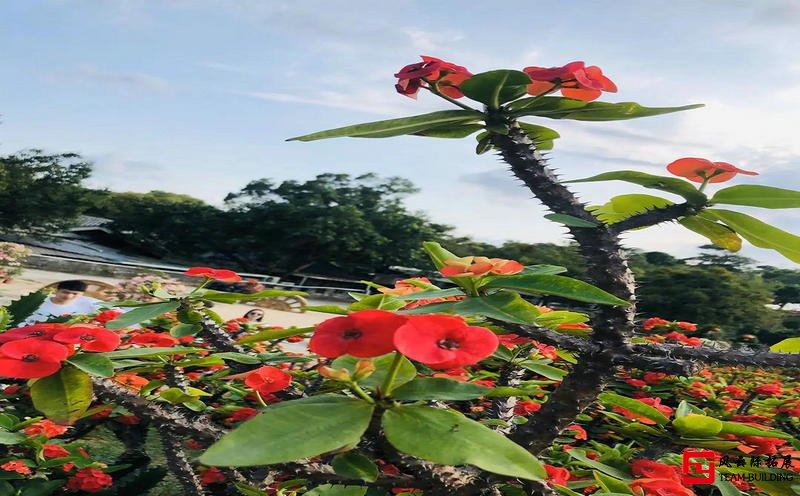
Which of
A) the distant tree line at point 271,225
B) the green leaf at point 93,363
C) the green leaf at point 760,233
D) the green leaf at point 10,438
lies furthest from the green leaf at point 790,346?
the distant tree line at point 271,225

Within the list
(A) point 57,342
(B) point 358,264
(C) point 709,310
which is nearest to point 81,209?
(B) point 358,264

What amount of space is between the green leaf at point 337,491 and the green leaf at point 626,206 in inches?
30.5

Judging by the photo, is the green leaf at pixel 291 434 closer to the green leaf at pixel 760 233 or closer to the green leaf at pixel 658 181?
the green leaf at pixel 658 181

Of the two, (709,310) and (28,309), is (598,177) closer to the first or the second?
(28,309)

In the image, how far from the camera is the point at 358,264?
25469 mm

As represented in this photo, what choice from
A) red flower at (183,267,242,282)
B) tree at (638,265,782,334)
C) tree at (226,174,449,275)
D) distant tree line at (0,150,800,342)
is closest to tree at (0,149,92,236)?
distant tree line at (0,150,800,342)

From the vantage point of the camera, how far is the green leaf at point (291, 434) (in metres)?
0.68

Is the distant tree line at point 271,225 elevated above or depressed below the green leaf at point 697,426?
below

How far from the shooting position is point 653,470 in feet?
5.31

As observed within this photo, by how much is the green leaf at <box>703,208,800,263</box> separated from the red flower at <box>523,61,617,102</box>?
1.10ft

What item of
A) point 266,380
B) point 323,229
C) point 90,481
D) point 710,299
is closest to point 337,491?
point 266,380

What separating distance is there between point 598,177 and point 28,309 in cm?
253

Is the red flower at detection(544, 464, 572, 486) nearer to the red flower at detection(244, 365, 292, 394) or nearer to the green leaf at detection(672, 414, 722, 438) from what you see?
the green leaf at detection(672, 414, 722, 438)

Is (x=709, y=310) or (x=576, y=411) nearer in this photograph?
(x=576, y=411)
